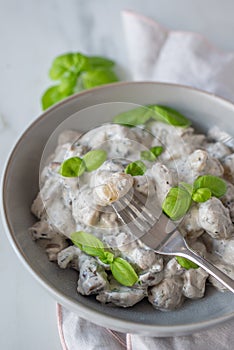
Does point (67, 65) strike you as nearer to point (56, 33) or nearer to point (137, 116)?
point (56, 33)

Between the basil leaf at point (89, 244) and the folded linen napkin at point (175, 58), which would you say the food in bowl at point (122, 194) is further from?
the folded linen napkin at point (175, 58)

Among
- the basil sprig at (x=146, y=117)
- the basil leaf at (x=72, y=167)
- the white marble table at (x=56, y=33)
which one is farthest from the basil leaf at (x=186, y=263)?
the white marble table at (x=56, y=33)

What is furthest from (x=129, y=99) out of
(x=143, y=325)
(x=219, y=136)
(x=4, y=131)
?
(x=143, y=325)

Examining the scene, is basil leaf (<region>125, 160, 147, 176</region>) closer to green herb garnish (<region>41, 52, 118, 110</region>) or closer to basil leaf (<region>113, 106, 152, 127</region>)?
basil leaf (<region>113, 106, 152, 127</region>)

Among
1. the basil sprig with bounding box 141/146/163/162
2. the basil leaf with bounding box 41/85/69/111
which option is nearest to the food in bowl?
the basil sprig with bounding box 141/146/163/162

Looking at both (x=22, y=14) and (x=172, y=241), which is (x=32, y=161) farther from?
(x=22, y=14)
